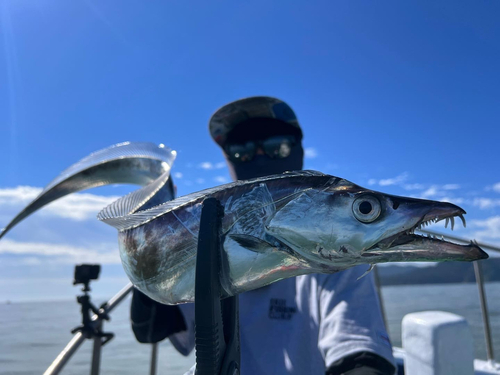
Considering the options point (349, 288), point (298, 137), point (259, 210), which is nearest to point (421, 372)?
point (349, 288)

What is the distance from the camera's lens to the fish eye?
98cm

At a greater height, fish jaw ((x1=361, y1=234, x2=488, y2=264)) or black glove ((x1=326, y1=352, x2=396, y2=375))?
fish jaw ((x1=361, y1=234, x2=488, y2=264))

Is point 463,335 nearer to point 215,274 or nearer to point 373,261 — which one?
point 373,261

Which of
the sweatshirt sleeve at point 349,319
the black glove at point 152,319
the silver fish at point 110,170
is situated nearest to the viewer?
the sweatshirt sleeve at point 349,319

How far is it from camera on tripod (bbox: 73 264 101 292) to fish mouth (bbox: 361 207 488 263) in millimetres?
2505

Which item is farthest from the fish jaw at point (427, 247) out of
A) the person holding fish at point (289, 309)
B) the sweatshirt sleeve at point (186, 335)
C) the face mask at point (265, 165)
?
the sweatshirt sleeve at point (186, 335)

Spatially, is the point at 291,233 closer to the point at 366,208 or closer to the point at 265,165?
the point at 366,208

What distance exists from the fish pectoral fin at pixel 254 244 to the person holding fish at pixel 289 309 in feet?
2.18

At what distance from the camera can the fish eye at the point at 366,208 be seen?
984mm

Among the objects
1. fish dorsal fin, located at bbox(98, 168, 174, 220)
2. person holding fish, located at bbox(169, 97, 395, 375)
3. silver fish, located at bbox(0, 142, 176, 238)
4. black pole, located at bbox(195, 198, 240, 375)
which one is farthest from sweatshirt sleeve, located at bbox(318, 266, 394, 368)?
silver fish, located at bbox(0, 142, 176, 238)

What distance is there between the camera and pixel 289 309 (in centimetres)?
196

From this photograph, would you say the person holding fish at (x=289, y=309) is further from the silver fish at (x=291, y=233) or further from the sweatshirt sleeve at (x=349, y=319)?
the silver fish at (x=291, y=233)

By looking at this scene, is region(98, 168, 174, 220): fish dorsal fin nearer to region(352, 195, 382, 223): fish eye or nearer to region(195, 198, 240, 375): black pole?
region(195, 198, 240, 375): black pole

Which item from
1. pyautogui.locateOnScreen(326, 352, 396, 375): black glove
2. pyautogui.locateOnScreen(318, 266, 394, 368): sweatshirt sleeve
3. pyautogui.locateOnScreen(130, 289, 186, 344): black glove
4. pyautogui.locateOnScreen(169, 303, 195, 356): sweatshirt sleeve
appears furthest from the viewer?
pyautogui.locateOnScreen(169, 303, 195, 356): sweatshirt sleeve
